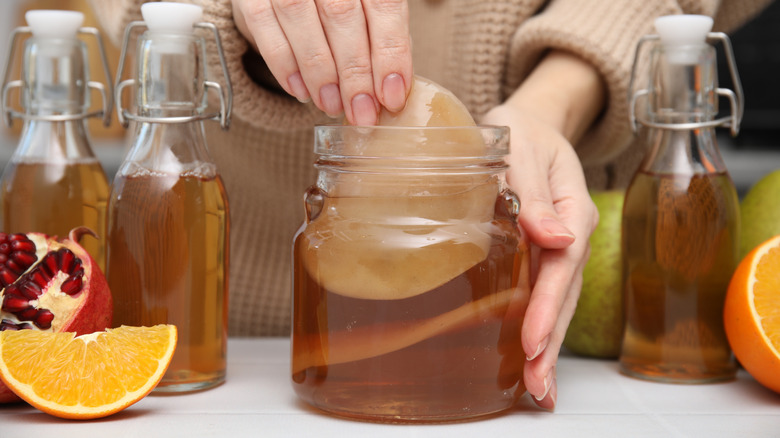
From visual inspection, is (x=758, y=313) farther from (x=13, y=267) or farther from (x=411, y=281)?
(x=13, y=267)

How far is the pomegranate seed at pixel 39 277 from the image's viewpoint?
0.62 meters

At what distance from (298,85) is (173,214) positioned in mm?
145

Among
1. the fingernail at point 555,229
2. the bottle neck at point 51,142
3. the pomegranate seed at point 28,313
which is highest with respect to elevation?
the bottle neck at point 51,142

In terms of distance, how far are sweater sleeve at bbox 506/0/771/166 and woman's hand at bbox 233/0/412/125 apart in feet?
1.22

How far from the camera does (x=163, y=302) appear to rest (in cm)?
67

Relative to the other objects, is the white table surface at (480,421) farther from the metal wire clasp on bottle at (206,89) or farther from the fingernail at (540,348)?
the metal wire clasp on bottle at (206,89)

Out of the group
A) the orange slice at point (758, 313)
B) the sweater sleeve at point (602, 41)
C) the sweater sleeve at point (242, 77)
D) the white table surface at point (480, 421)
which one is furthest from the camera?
the sweater sleeve at point (602, 41)

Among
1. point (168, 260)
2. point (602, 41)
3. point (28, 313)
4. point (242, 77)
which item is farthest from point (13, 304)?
point (602, 41)

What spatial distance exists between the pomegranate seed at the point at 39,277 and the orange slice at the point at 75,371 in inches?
1.5

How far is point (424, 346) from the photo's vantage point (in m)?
0.58

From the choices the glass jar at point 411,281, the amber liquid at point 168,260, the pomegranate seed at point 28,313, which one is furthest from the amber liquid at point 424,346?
the pomegranate seed at point 28,313

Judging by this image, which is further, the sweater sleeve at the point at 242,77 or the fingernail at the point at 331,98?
the sweater sleeve at the point at 242,77

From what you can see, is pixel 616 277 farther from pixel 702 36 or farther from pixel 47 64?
pixel 47 64

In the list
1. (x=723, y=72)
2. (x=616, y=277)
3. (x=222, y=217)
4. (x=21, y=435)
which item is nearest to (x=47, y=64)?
(x=222, y=217)
